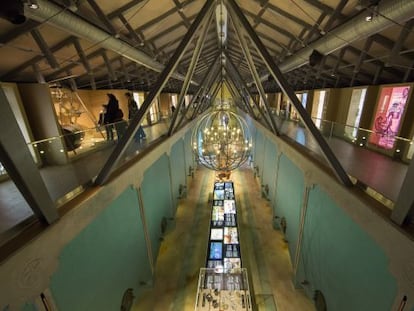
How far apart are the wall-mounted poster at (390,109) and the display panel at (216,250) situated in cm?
660

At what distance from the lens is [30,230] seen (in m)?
2.71

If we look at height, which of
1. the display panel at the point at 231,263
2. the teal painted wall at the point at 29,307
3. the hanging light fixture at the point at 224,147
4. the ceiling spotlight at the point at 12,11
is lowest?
the display panel at the point at 231,263

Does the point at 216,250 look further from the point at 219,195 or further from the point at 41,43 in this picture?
the point at 41,43

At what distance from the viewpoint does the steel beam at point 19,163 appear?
2146 mm

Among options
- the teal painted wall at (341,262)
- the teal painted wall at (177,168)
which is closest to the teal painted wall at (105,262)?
the teal painted wall at (177,168)

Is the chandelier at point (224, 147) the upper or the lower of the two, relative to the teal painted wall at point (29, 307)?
upper

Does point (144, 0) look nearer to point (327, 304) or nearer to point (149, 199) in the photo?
point (149, 199)

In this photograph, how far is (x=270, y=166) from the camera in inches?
463

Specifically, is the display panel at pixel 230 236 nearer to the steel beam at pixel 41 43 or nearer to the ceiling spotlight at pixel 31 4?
the steel beam at pixel 41 43

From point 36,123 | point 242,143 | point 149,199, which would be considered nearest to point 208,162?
point 242,143

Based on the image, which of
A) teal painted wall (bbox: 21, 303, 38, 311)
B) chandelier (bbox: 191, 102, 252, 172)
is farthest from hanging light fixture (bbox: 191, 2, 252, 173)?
teal painted wall (bbox: 21, 303, 38, 311)

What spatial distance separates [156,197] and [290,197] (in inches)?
211

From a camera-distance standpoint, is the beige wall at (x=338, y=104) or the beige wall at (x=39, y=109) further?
the beige wall at (x=338, y=104)

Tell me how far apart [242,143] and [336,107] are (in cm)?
661
